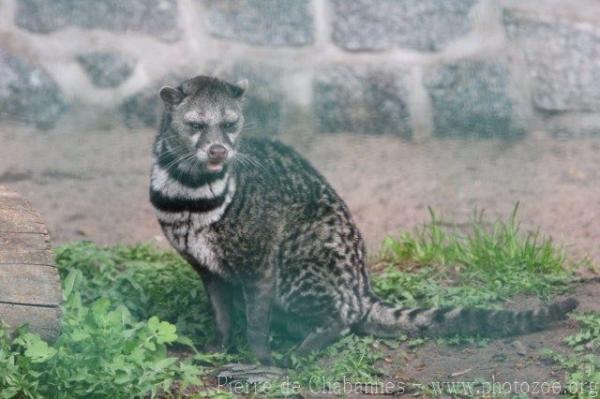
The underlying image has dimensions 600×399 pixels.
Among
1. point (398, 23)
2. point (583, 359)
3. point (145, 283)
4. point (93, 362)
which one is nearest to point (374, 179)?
point (398, 23)

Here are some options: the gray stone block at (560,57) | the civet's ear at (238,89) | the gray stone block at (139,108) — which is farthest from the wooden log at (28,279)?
the gray stone block at (560,57)

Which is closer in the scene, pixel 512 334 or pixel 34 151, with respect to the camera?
pixel 512 334

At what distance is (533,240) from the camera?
23.2ft

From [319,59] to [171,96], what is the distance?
8.14 ft

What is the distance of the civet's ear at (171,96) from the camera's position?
19.3ft

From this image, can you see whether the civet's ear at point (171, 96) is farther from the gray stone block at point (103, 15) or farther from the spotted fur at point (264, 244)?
the gray stone block at point (103, 15)

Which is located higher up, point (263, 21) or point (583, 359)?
point (263, 21)

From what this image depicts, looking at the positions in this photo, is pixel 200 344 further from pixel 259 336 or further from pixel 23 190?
pixel 23 190

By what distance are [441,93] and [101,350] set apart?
395 centimetres

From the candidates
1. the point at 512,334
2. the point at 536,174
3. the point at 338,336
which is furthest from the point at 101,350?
the point at 536,174

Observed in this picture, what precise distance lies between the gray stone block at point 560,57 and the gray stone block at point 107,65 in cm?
279

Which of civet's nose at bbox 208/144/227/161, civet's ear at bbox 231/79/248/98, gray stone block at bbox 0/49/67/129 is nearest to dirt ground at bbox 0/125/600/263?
gray stone block at bbox 0/49/67/129

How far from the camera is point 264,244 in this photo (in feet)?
19.4

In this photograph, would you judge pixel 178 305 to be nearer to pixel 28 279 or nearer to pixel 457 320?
pixel 28 279
